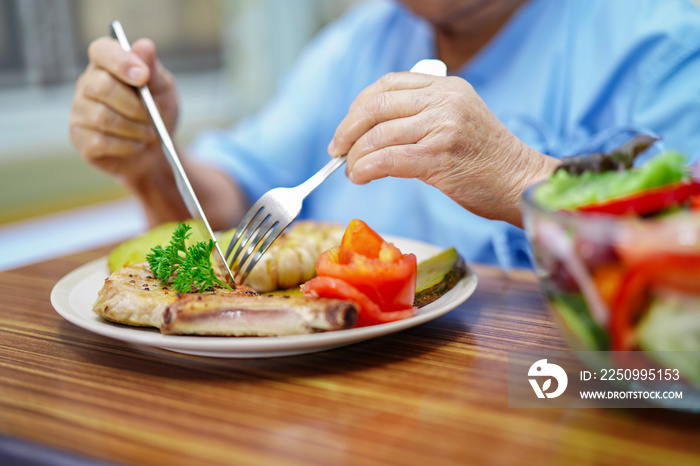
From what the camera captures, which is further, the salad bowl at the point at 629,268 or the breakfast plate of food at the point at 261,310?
the breakfast plate of food at the point at 261,310

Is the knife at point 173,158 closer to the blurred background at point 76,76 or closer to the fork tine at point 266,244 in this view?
the fork tine at point 266,244

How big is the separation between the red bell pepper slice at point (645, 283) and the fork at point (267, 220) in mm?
434

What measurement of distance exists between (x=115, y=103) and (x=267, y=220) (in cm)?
45


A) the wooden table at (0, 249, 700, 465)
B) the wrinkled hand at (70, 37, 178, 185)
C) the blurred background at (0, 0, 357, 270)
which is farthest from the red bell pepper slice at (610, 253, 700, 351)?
the blurred background at (0, 0, 357, 270)

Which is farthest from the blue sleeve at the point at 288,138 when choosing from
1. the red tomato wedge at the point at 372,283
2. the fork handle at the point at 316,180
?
the red tomato wedge at the point at 372,283

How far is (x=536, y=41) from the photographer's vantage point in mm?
1404

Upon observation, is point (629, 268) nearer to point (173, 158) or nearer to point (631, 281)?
point (631, 281)

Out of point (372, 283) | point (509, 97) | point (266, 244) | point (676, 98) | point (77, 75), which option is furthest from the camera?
point (77, 75)

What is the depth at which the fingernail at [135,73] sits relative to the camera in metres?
1.04

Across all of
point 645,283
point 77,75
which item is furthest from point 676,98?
point 77,75

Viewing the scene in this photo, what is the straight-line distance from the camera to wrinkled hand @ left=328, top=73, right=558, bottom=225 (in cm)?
81

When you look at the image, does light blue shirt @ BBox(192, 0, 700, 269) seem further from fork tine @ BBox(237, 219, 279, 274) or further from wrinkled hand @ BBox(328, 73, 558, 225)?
fork tine @ BBox(237, 219, 279, 274)

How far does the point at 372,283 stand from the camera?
0.66 m

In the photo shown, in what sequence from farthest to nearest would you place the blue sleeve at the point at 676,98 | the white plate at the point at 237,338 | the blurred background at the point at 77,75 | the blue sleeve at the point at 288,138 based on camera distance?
the blurred background at the point at 77,75, the blue sleeve at the point at 288,138, the blue sleeve at the point at 676,98, the white plate at the point at 237,338
